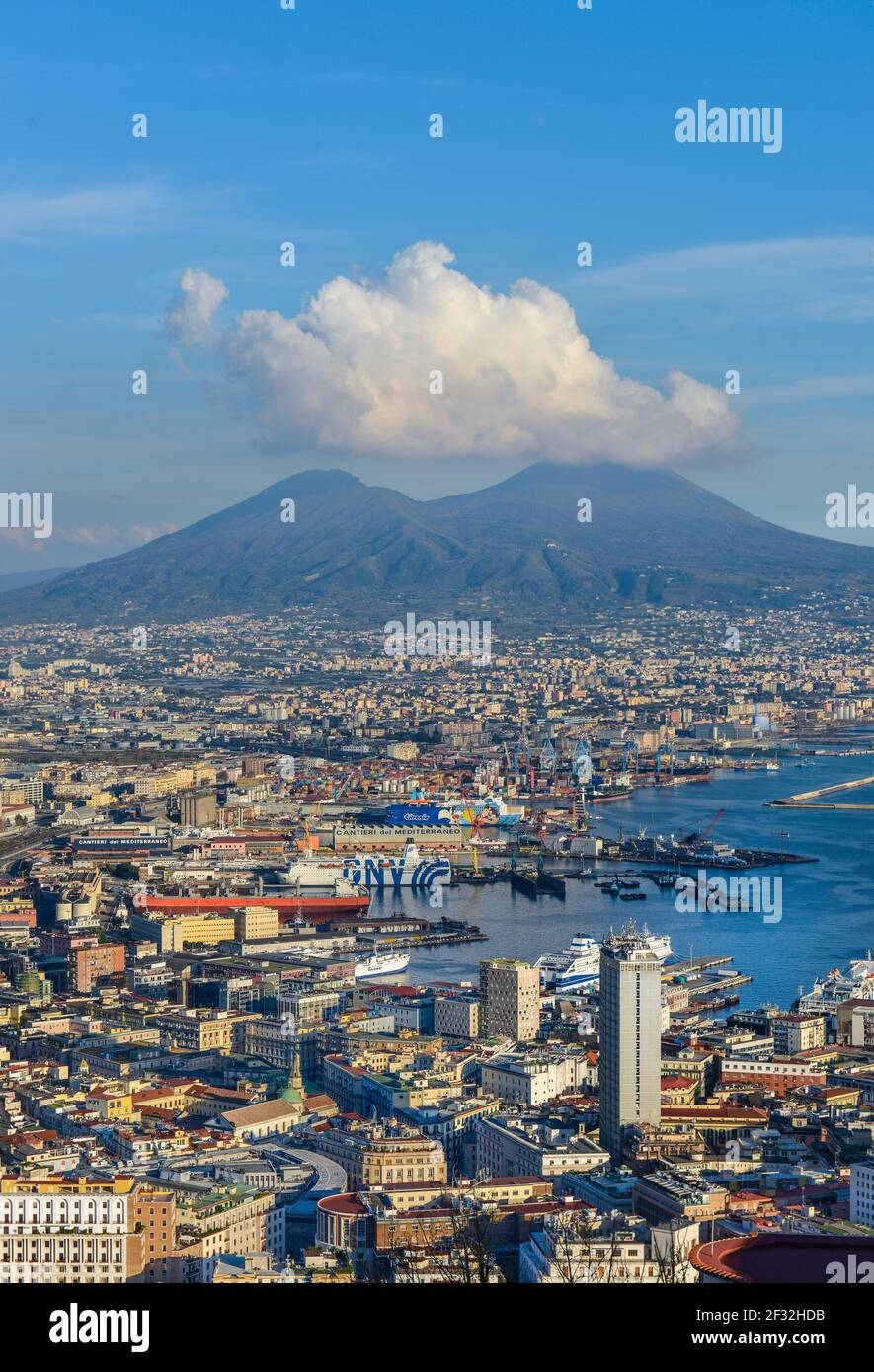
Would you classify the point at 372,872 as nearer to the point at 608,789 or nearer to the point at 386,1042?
the point at 608,789

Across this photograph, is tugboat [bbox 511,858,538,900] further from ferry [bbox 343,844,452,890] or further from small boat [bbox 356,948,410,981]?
small boat [bbox 356,948,410,981]

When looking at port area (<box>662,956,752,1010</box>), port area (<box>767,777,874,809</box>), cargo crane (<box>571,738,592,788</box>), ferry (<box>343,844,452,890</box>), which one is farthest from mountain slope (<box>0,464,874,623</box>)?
port area (<box>662,956,752,1010</box>)

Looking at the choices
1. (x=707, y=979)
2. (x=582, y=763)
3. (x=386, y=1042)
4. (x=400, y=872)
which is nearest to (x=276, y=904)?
(x=400, y=872)

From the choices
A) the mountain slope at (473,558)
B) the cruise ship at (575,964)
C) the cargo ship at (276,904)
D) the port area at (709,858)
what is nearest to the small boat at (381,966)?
the cruise ship at (575,964)

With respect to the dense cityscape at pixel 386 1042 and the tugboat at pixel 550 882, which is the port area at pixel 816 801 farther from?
the tugboat at pixel 550 882

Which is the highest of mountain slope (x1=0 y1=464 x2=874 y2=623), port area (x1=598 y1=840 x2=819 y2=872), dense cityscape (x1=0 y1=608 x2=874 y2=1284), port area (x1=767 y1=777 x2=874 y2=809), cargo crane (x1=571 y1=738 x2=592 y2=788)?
mountain slope (x1=0 y1=464 x2=874 y2=623)

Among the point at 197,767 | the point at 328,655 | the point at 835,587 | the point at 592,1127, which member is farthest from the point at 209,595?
the point at 592,1127
